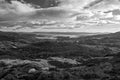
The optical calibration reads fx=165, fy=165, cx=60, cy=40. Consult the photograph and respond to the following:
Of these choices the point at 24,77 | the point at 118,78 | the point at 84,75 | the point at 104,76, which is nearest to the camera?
the point at 118,78

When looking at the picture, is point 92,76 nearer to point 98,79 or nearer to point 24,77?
point 98,79

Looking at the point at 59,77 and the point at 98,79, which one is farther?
the point at 59,77

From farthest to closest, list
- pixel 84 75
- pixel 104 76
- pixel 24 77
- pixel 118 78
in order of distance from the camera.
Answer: pixel 24 77
pixel 84 75
pixel 104 76
pixel 118 78

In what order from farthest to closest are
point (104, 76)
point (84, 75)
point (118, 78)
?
point (84, 75) → point (104, 76) → point (118, 78)

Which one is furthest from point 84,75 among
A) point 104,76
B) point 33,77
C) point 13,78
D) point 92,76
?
point 13,78

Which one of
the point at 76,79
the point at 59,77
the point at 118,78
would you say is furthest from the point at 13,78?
the point at 118,78

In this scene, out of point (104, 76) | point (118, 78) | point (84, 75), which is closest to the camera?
point (118, 78)

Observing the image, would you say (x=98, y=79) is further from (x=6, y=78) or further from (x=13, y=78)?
(x=6, y=78)

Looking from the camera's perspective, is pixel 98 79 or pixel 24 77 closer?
pixel 98 79

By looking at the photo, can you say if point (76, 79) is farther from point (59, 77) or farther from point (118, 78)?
point (118, 78)

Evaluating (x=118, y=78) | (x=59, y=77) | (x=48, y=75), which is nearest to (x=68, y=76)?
(x=59, y=77)
